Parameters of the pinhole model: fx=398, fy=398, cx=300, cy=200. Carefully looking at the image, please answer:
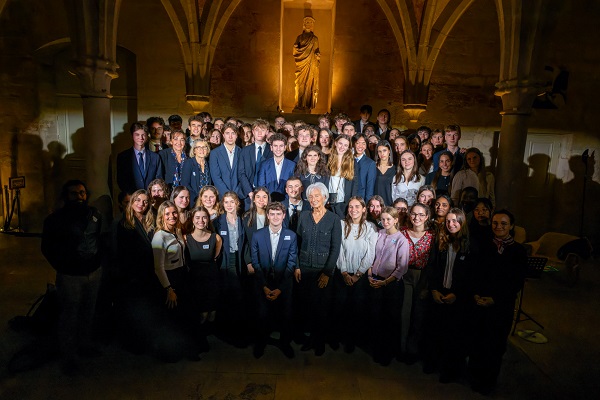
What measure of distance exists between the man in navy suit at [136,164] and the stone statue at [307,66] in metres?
5.19

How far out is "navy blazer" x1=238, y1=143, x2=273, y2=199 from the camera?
5.23 m

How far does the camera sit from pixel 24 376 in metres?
3.61

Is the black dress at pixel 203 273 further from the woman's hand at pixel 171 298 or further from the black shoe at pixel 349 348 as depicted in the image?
the black shoe at pixel 349 348

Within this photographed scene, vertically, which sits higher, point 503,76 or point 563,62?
point 563,62

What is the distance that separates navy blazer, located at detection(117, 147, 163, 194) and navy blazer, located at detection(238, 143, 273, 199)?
1196 mm

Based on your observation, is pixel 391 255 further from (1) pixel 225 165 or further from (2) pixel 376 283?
(1) pixel 225 165

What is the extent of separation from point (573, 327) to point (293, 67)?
8.24 metres

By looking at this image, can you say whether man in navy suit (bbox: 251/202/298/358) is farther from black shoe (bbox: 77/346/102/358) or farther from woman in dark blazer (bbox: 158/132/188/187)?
woman in dark blazer (bbox: 158/132/188/187)

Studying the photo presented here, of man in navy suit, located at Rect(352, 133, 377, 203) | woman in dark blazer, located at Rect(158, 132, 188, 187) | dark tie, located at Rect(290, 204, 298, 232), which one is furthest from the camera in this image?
woman in dark blazer, located at Rect(158, 132, 188, 187)

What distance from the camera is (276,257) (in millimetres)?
4004

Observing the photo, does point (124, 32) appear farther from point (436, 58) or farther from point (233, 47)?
point (436, 58)

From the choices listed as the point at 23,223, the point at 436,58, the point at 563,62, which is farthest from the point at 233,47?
the point at 563,62

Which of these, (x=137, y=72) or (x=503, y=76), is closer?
(x=503, y=76)

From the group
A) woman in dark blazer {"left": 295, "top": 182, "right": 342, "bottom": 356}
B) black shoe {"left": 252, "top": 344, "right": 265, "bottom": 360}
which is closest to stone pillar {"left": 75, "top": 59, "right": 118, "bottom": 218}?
black shoe {"left": 252, "top": 344, "right": 265, "bottom": 360}
